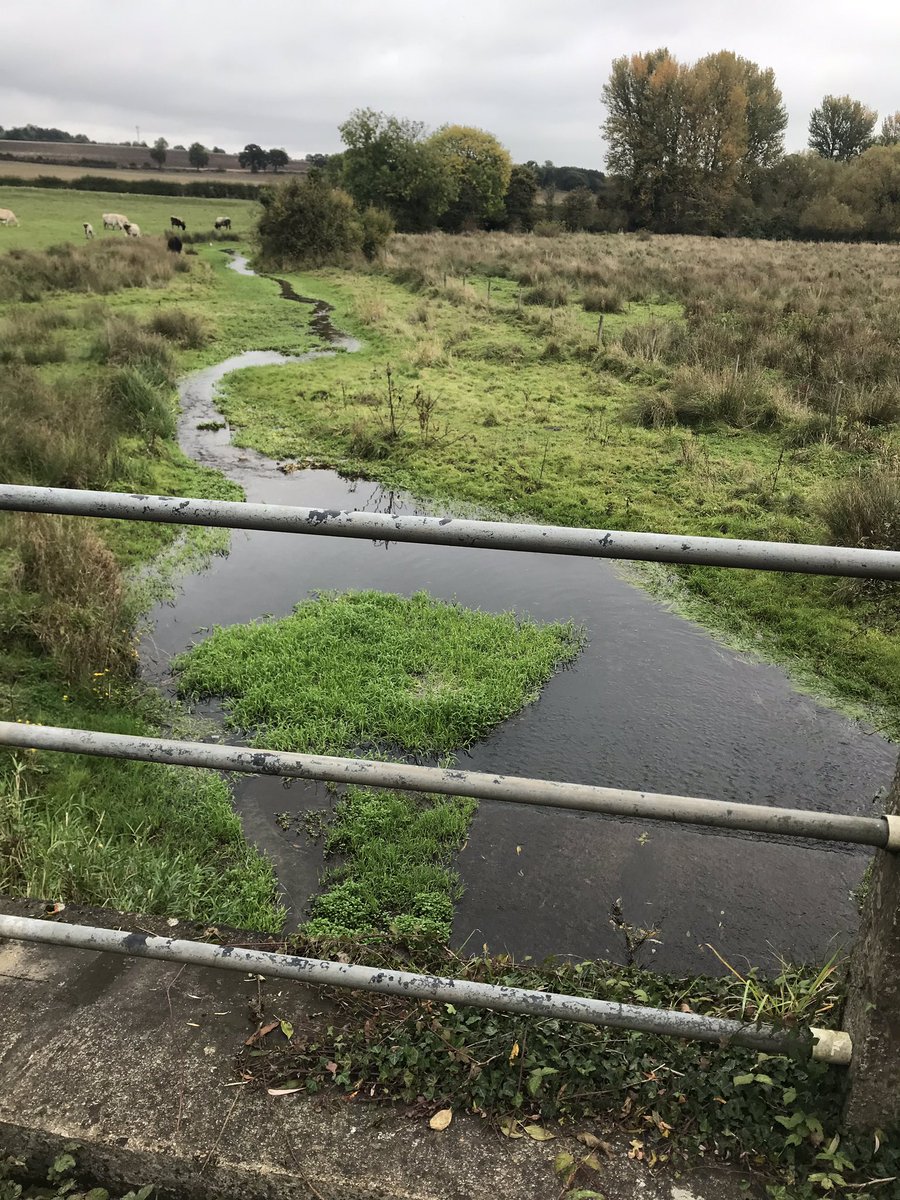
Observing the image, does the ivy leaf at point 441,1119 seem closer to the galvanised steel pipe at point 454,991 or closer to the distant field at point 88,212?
the galvanised steel pipe at point 454,991

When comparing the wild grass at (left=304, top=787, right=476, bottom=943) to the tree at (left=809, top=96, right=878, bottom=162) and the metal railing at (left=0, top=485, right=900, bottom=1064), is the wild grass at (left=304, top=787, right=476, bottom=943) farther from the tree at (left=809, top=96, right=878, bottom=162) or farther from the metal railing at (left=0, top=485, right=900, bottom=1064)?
the tree at (left=809, top=96, right=878, bottom=162)

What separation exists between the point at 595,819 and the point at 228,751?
386cm

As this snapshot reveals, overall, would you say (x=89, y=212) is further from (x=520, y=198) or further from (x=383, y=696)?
(x=383, y=696)

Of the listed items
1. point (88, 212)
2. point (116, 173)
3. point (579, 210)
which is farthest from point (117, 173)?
point (579, 210)

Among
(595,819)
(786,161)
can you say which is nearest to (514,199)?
(786,161)

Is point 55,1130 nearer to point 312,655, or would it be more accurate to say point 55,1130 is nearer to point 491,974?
point 491,974

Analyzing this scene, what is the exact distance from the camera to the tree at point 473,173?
171 ft

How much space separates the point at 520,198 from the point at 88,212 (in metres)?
27.8

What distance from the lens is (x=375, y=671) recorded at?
6.36m

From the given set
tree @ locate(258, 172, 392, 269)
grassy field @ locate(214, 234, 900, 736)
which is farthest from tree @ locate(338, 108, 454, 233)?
grassy field @ locate(214, 234, 900, 736)

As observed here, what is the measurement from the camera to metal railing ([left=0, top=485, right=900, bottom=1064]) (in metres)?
1.32

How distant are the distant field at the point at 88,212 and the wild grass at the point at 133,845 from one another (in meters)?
30.4

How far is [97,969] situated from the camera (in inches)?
76.5

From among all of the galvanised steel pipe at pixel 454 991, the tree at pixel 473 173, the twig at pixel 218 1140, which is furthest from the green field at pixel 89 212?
the twig at pixel 218 1140
